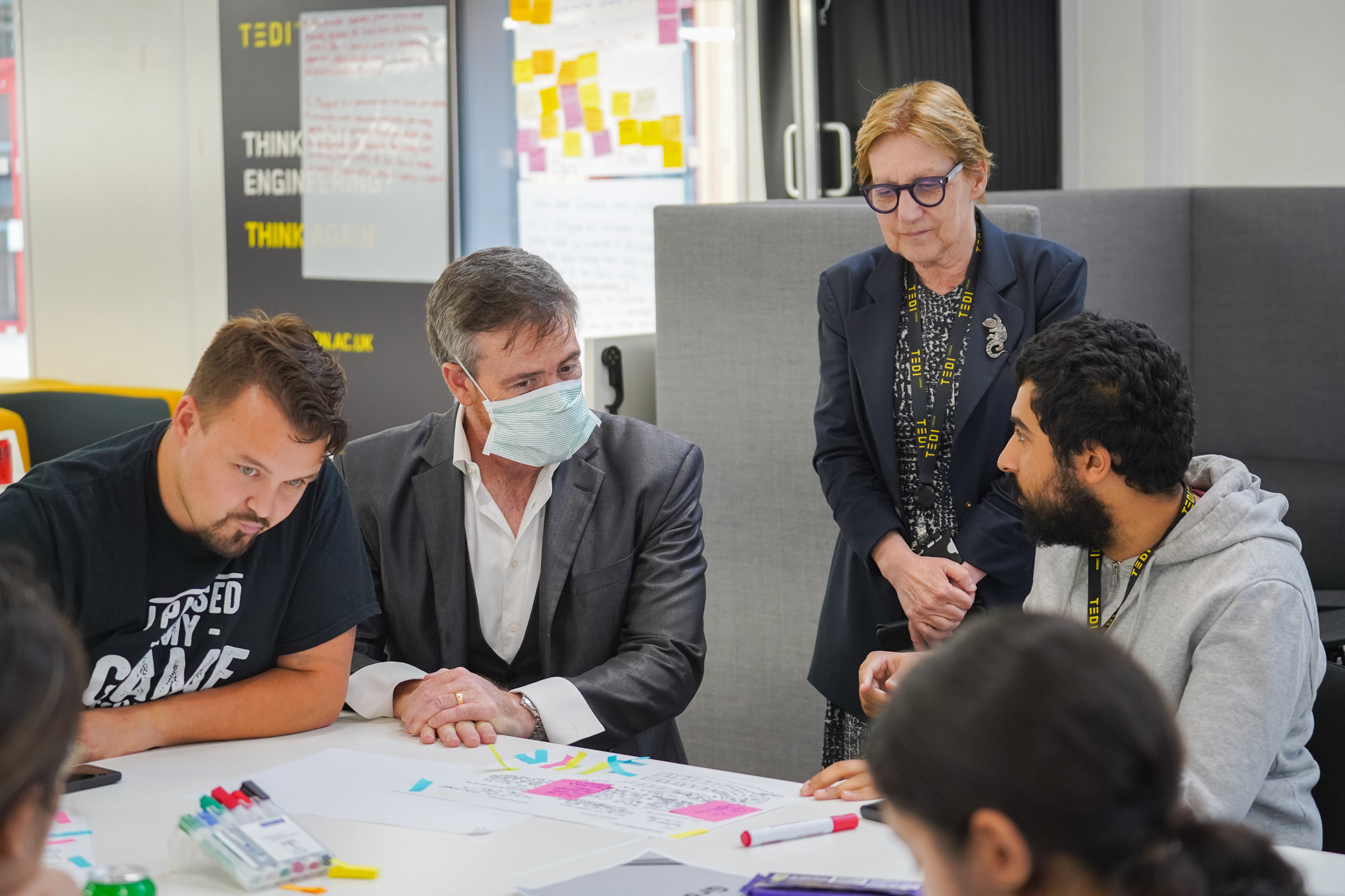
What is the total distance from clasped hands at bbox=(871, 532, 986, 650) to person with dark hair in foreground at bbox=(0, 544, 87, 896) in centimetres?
164

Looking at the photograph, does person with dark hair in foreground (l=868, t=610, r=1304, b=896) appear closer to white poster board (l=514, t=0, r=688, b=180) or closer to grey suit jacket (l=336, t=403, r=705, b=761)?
grey suit jacket (l=336, t=403, r=705, b=761)

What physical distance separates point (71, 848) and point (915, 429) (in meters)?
1.49

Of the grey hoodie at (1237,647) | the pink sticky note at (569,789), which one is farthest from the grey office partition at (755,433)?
the pink sticky note at (569,789)

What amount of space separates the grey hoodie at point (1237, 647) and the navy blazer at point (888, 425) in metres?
0.52

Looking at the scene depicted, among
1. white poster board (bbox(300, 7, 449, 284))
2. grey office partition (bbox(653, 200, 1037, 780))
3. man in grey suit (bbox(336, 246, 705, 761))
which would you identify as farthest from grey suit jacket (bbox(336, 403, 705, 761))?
white poster board (bbox(300, 7, 449, 284))

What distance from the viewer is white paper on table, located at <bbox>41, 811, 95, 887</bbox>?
4.58 feet

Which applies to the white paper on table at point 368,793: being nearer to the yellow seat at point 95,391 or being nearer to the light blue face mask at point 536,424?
the light blue face mask at point 536,424

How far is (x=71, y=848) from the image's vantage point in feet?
4.77

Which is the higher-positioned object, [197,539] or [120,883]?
[197,539]

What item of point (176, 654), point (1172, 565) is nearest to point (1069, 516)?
point (1172, 565)

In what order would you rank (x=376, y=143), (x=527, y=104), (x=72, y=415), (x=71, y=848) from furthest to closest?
(x=376, y=143)
(x=527, y=104)
(x=72, y=415)
(x=71, y=848)

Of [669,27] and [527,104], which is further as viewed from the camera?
[527,104]

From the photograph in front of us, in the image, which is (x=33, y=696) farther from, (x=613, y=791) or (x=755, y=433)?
(x=755, y=433)

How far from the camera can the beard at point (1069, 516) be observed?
179 centimetres
